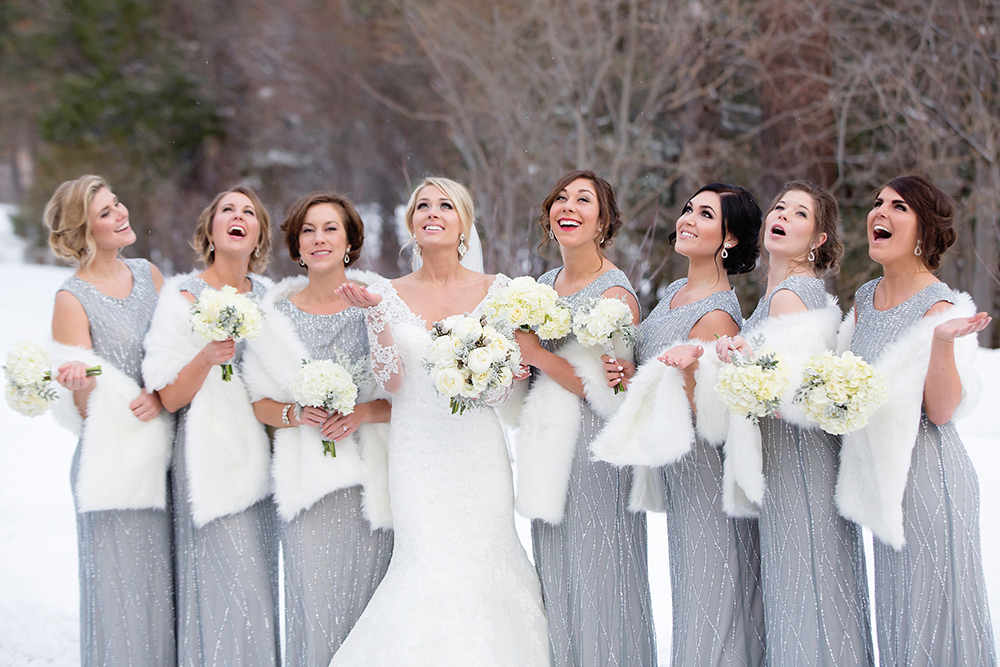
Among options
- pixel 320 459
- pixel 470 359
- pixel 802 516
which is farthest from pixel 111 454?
pixel 802 516

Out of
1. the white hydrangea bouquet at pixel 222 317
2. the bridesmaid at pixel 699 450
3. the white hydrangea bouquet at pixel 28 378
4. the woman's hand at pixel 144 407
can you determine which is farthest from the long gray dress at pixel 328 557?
the bridesmaid at pixel 699 450

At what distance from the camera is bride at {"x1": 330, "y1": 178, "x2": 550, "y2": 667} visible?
143 inches

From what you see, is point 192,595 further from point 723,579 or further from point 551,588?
point 723,579

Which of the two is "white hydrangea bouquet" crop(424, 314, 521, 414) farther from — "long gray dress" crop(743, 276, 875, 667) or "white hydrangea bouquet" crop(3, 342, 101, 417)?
"white hydrangea bouquet" crop(3, 342, 101, 417)

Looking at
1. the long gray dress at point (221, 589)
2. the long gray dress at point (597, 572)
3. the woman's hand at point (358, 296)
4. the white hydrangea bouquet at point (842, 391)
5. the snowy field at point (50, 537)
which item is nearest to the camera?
the white hydrangea bouquet at point (842, 391)

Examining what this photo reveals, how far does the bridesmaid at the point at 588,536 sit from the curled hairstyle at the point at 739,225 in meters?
0.54

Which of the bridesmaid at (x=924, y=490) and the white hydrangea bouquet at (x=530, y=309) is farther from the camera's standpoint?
the white hydrangea bouquet at (x=530, y=309)

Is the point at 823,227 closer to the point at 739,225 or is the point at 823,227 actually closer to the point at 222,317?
the point at 739,225

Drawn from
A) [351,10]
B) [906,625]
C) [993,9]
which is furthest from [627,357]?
[351,10]

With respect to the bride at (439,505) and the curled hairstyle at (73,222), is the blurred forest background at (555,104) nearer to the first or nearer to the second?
the bride at (439,505)

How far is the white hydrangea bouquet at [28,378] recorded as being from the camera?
3527 mm

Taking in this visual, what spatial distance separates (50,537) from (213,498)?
3323mm

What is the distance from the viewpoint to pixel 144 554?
3.88 metres

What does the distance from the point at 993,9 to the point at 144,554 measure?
10835 millimetres
